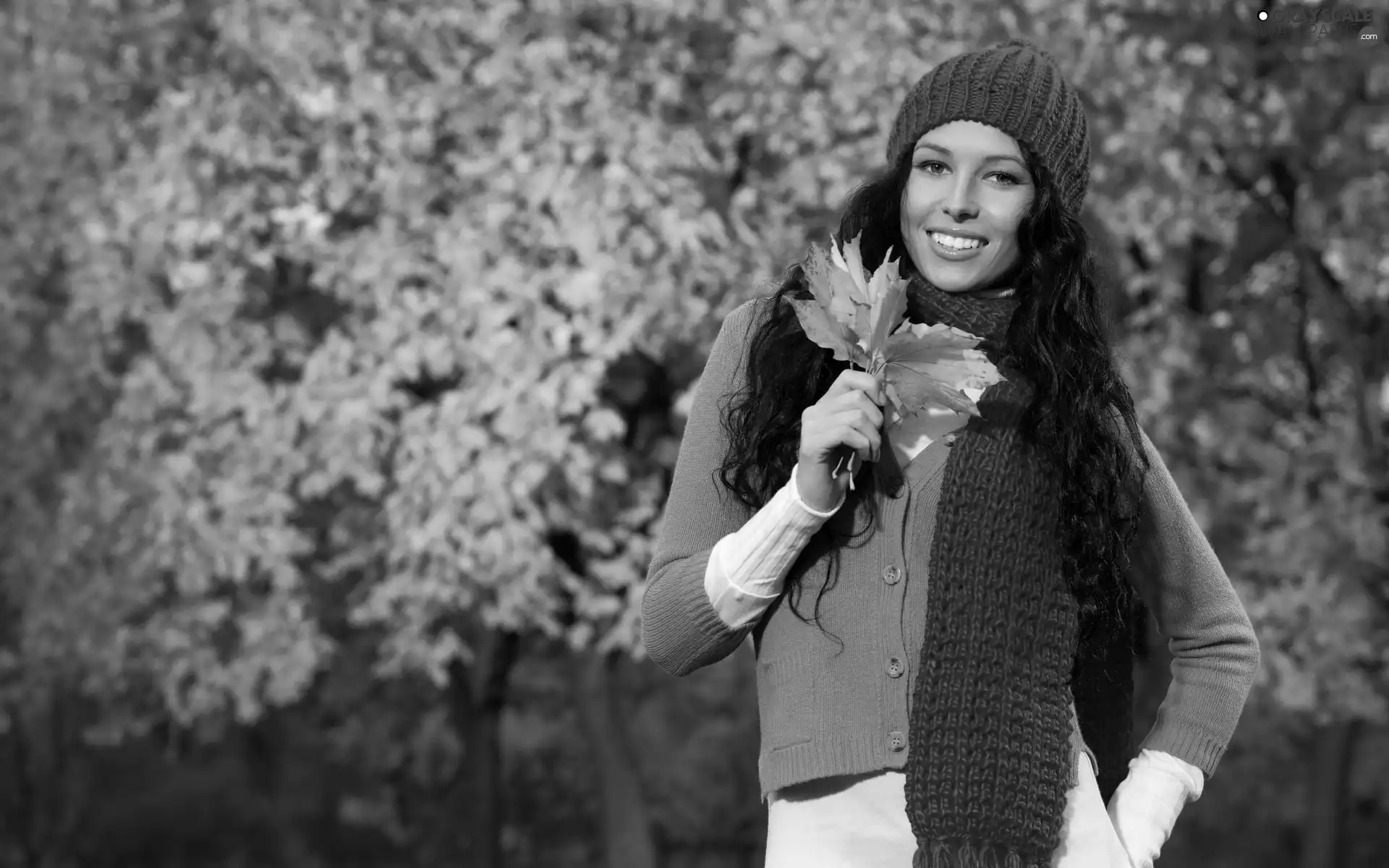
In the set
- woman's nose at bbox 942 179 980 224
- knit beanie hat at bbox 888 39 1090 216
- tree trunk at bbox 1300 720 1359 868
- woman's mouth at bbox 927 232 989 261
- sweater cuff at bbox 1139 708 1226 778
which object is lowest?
tree trunk at bbox 1300 720 1359 868

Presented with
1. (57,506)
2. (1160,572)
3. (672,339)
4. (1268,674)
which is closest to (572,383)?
(672,339)

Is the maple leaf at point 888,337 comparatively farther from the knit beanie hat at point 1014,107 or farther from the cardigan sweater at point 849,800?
the knit beanie hat at point 1014,107

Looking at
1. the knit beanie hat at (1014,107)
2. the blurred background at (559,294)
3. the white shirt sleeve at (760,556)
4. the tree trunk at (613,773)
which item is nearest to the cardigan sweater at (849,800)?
the white shirt sleeve at (760,556)

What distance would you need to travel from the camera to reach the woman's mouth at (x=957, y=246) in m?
2.64

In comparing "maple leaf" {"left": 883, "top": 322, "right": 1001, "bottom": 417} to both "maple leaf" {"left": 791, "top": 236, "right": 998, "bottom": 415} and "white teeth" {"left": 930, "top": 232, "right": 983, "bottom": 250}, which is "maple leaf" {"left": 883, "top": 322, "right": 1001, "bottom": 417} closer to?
"maple leaf" {"left": 791, "top": 236, "right": 998, "bottom": 415}

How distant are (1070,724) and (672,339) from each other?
5.28 meters

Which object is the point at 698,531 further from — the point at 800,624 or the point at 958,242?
the point at 958,242

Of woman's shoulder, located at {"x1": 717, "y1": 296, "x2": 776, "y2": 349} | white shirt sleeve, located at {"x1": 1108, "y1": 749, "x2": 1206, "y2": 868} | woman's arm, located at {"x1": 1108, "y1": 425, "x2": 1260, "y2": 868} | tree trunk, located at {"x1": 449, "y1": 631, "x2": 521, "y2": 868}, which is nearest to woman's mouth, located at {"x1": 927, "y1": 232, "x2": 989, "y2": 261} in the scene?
woman's shoulder, located at {"x1": 717, "y1": 296, "x2": 776, "y2": 349}

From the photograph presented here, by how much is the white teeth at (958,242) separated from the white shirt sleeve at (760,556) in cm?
44

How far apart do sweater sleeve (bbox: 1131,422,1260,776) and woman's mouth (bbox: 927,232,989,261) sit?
0.44 m

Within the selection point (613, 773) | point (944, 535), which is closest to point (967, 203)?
point (944, 535)

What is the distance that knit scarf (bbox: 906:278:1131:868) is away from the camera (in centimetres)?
247

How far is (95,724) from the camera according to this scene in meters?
9.62

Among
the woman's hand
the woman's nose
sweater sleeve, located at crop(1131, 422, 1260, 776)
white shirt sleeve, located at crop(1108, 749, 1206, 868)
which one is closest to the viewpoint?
the woman's hand
